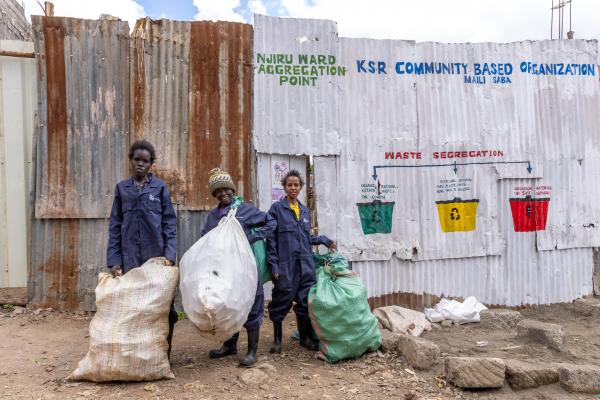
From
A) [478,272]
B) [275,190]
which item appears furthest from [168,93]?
[478,272]

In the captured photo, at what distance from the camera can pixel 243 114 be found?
5293mm

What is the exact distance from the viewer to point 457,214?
5641mm

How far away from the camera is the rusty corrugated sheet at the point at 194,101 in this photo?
203 inches

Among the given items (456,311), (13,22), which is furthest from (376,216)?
(13,22)

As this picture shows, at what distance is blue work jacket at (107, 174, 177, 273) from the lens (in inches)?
146

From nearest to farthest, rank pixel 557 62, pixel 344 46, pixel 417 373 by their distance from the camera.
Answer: pixel 417 373 → pixel 344 46 → pixel 557 62

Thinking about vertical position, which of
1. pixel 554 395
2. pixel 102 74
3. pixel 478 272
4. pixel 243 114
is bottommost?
pixel 554 395

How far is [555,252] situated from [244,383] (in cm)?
422

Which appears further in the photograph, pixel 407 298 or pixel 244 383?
pixel 407 298

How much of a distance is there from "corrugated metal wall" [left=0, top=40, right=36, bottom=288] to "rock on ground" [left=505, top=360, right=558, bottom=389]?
4.75 m

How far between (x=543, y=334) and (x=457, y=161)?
207 cm

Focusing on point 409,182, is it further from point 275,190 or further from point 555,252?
point 555,252

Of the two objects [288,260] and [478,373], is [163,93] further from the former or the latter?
[478,373]

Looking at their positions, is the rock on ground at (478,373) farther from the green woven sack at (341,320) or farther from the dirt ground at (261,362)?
the green woven sack at (341,320)
